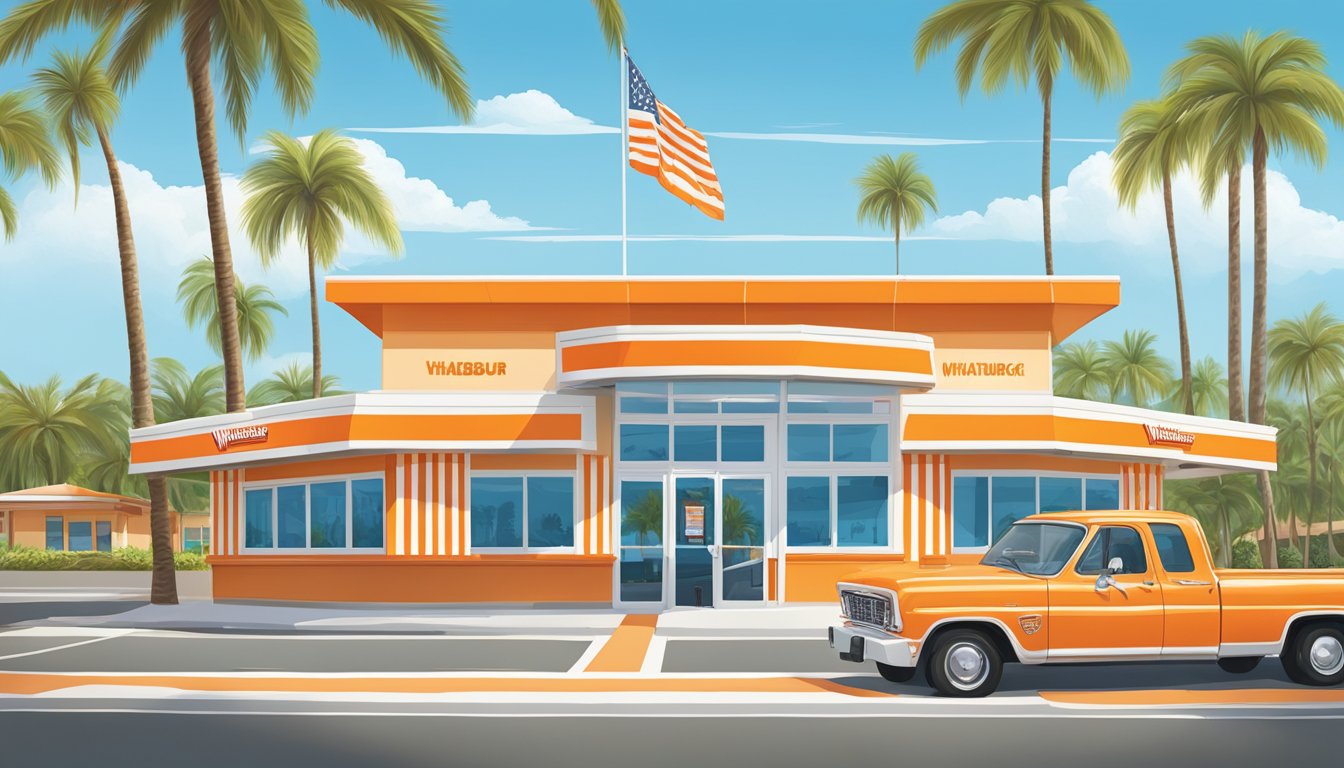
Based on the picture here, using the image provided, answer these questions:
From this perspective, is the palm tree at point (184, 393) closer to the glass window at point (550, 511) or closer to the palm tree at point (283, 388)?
the palm tree at point (283, 388)

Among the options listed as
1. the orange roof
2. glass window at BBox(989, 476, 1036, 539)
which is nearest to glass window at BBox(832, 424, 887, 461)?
glass window at BBox(989, 476, 1036, 539)

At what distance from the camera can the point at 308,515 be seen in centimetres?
2820

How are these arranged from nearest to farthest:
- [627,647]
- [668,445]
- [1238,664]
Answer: [1238,664]
[627,647]
[668,445]

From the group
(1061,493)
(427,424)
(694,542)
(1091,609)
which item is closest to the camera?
(1091,609)

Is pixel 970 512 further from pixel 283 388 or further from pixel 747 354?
pixel 283 388

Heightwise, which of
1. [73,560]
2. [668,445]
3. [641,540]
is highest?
[668,445]

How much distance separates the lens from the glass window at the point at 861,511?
2641 cm

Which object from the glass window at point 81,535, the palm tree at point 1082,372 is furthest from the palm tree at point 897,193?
the glass window at point 81,535

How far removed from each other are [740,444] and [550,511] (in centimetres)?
413

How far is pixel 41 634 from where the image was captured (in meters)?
23.0

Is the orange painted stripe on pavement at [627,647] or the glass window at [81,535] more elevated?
the orange painted stripe on pavement at [627,647]

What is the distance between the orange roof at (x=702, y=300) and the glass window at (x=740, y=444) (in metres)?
3.94

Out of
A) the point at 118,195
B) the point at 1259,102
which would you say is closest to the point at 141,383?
the point at 118,195

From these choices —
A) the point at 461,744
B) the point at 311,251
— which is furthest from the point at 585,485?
the point at 311,251
